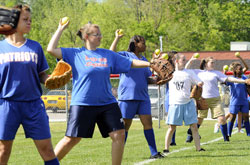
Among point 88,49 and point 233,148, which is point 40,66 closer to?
point 88,49

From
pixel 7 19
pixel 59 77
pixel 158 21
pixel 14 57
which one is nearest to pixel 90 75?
pixel 59 77

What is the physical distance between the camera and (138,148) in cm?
1102

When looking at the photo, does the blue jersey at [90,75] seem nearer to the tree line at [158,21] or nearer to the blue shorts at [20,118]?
the blue shorts at [20,118]

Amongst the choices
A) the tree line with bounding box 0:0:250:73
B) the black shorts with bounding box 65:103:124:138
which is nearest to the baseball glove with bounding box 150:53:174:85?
the black shorts with bounding box 65:103:124:138

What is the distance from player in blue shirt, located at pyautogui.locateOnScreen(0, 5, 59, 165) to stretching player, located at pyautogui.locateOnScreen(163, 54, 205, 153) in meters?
4.61

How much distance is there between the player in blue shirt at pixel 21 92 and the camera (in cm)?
559

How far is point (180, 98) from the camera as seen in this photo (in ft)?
33.0

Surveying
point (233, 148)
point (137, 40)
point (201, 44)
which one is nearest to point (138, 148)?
point (233, 148)

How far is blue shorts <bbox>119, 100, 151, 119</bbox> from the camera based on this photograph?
9102mm

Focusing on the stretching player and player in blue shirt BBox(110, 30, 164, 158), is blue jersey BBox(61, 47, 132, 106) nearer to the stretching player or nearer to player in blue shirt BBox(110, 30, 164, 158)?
player in blue shirt BBox(110, 30, 164, 158)

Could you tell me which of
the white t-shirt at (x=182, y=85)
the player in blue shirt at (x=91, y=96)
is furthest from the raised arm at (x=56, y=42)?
the white t-shirt at (x=182, y=85)

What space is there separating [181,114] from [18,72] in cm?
501

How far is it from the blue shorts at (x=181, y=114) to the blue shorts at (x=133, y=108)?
0.95 m

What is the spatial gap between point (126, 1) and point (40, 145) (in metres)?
48.1
